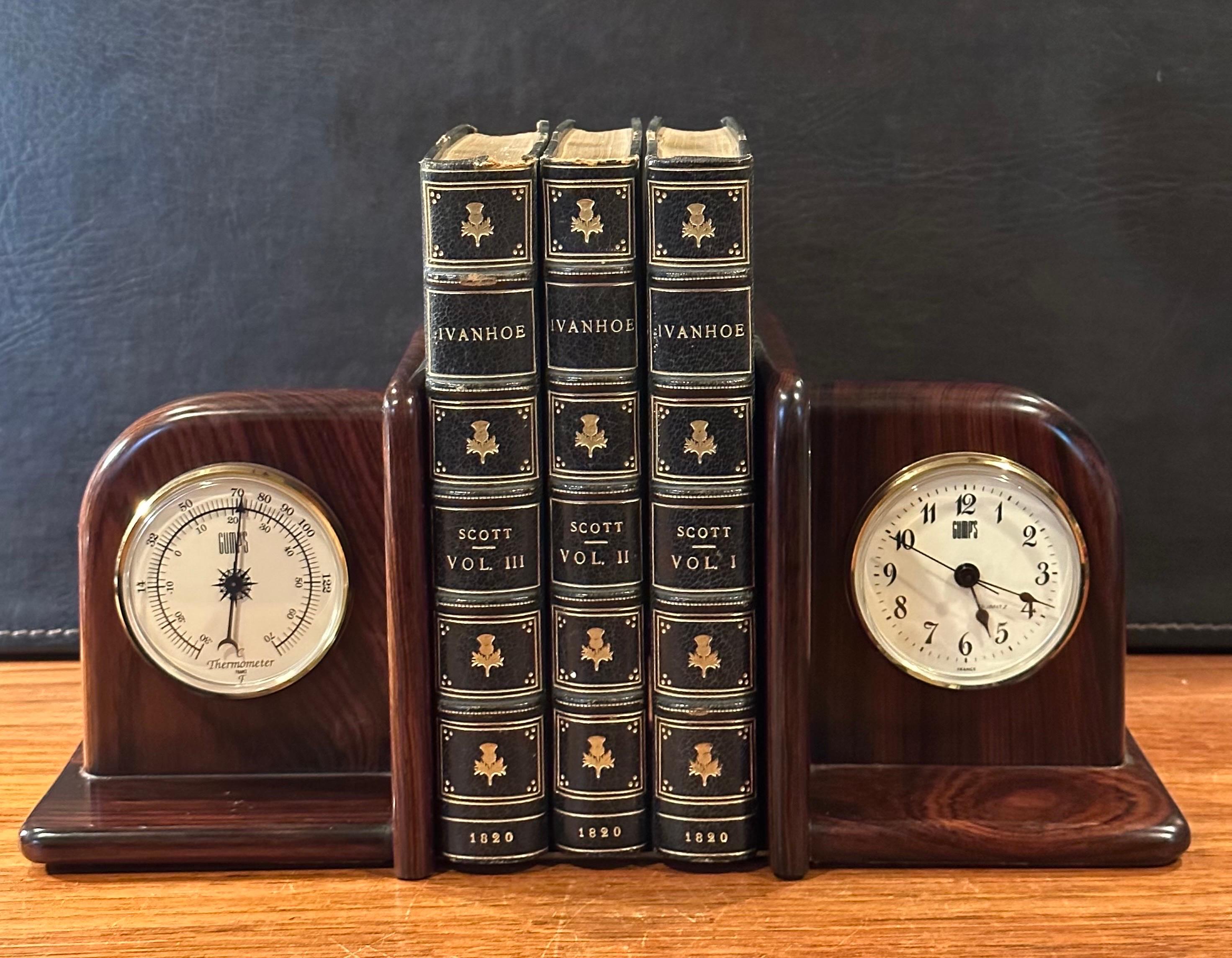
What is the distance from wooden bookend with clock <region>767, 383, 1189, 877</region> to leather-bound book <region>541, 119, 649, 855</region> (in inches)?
5.7

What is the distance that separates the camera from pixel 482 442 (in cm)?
103

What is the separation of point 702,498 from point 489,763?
0.24 m

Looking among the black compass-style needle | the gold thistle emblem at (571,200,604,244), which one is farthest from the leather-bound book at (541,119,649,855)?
the black compass-style needle

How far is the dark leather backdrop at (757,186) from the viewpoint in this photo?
139 cm

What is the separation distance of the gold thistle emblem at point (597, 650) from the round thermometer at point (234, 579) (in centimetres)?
21

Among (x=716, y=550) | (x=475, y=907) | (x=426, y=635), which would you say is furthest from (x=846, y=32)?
(x=475, y=907)

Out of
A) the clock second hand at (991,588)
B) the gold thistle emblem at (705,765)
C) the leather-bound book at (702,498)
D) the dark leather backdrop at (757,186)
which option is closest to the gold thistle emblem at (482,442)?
the leather-bound book at (702,498)

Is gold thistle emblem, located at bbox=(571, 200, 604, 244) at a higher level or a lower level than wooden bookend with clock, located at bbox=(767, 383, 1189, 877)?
higher

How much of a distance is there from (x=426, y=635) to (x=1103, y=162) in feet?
2.61

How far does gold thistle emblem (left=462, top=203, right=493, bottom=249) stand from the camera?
100 centimetres

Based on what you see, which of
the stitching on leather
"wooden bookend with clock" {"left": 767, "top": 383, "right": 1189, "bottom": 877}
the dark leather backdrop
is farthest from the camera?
the stitching on leather

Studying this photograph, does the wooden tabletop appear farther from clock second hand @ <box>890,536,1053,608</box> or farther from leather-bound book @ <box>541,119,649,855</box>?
clock second hand @ <box>890,536,1053,608</box>

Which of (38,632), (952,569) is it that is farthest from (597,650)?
(38,632)

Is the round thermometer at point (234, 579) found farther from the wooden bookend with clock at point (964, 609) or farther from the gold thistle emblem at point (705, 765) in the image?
the wooden bookend with clock at point (964, 609)
